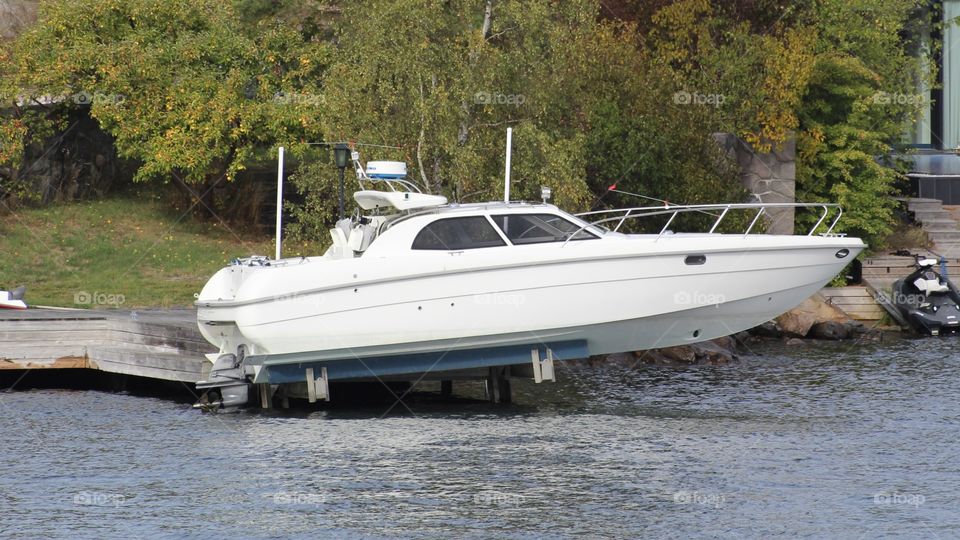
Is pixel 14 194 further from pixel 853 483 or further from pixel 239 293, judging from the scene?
pixel 853 483

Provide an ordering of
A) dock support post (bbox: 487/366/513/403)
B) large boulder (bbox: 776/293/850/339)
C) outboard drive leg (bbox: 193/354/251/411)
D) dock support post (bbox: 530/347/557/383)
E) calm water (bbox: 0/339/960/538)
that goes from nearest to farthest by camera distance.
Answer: calm water (bbox: 0/339/960/538) → dock support post (bbox: 530/347/557/383) → outboard drive leg (bbox: 193/354/251/411) → dock support post (bbox: 487/366/513/403) → large boulder (bbox: 776/293/850/339)

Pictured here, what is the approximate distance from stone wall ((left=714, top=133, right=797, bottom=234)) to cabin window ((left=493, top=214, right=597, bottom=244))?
35.8 feet

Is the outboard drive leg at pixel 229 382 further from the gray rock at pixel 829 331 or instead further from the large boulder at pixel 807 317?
the gray rock at pixel 829 331

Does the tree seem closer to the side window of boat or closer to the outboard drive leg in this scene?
the outboard drive leg

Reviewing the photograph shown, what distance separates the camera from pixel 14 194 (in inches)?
1090

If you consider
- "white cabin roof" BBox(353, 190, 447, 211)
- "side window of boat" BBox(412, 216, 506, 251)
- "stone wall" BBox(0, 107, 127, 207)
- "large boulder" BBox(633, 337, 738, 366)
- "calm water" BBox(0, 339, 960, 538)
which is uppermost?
"stone wall" BBox(0, 107, 127, 207)

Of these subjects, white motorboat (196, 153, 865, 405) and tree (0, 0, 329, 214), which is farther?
tree (0, 0, 329, 214)

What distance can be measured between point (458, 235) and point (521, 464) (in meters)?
3.16

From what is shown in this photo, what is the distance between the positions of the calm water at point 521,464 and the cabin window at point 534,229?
2.37 meters

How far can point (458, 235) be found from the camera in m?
16.8

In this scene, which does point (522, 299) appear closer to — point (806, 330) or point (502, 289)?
point (502, 289)

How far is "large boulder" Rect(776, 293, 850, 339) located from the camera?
2442 centimetres

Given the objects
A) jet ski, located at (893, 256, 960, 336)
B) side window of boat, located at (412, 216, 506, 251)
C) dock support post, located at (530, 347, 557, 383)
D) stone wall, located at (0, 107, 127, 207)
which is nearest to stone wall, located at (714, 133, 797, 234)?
jet ski, located at (893, 256, 960, 336)

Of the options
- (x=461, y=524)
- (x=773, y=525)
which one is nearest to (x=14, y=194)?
(x=461, y=524)
